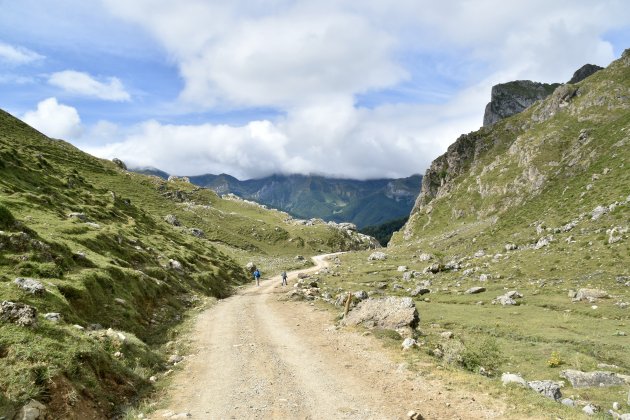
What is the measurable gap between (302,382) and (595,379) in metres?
14.7

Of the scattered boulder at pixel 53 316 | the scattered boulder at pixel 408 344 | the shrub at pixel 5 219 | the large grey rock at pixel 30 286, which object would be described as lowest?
the scattered boulder at pixel 408 344

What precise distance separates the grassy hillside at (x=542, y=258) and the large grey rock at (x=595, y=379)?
50 centimetres

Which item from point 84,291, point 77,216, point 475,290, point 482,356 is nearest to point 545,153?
point 475,290

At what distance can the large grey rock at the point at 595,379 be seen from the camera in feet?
63.4

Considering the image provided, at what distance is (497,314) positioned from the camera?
3581cm

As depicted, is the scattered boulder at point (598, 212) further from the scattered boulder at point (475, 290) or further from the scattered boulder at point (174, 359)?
the scattered boulder at point (174, 359)

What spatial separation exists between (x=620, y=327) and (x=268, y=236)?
14184 cm

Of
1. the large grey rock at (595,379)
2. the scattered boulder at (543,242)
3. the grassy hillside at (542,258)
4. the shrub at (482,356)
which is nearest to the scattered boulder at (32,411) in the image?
the grassy hillside at (542,258)

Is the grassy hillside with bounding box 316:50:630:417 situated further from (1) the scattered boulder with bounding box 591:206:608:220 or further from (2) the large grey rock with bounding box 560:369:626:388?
(2) the large grey rock with bounding box 560:369:626:388

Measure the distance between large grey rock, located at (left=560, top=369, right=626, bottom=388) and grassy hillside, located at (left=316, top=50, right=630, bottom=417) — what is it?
50cm

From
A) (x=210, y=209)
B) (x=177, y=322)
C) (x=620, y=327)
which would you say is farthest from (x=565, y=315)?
(x=210, y=209)

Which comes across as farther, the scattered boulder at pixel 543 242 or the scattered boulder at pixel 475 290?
the scattered boulder at pixel 543 242

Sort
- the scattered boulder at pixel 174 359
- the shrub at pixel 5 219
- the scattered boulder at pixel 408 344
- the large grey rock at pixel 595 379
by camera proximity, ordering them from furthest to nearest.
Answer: the shrub at pixel 5 219 < the scattered boulder at pixel 174 359 < the scattered boulder at pixel 408 344 < the large grey rock at pixel 595 379

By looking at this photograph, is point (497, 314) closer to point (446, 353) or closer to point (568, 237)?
point (446, 353)
